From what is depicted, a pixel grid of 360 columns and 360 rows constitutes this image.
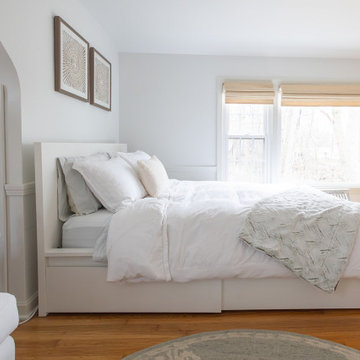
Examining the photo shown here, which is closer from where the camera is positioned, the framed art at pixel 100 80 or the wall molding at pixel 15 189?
the wall molding at pixel 15 189

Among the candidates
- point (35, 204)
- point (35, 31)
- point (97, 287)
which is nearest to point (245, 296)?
point (97, 287)

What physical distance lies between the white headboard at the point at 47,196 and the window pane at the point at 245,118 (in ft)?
9.45

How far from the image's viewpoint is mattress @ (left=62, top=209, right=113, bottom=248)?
2.30m

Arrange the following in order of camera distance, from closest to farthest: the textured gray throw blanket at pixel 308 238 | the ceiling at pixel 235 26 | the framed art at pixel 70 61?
the textured gray throw blanket at pixel 308 238, the framed art at pixel 70 61, the ceiling at pixel 235 26

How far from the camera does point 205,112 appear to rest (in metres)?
4.78

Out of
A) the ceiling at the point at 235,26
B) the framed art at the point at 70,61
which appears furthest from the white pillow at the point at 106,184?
the ceiling at the point at 235,26

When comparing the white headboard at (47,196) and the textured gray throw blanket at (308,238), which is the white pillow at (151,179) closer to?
the white headboard at (47,196)

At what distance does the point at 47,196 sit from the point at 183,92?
292cm

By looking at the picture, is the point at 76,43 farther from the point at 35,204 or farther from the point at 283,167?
the point at 283,167

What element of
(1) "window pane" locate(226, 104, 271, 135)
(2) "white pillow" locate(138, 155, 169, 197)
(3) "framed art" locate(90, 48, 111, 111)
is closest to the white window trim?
(1) "window pane" locate(226, 104, 271, 135)

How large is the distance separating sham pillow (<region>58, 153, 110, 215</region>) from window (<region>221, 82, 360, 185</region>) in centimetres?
263

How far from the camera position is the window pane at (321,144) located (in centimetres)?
499

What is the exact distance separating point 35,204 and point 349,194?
13.7 feet

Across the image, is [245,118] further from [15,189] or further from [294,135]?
[15,189]
